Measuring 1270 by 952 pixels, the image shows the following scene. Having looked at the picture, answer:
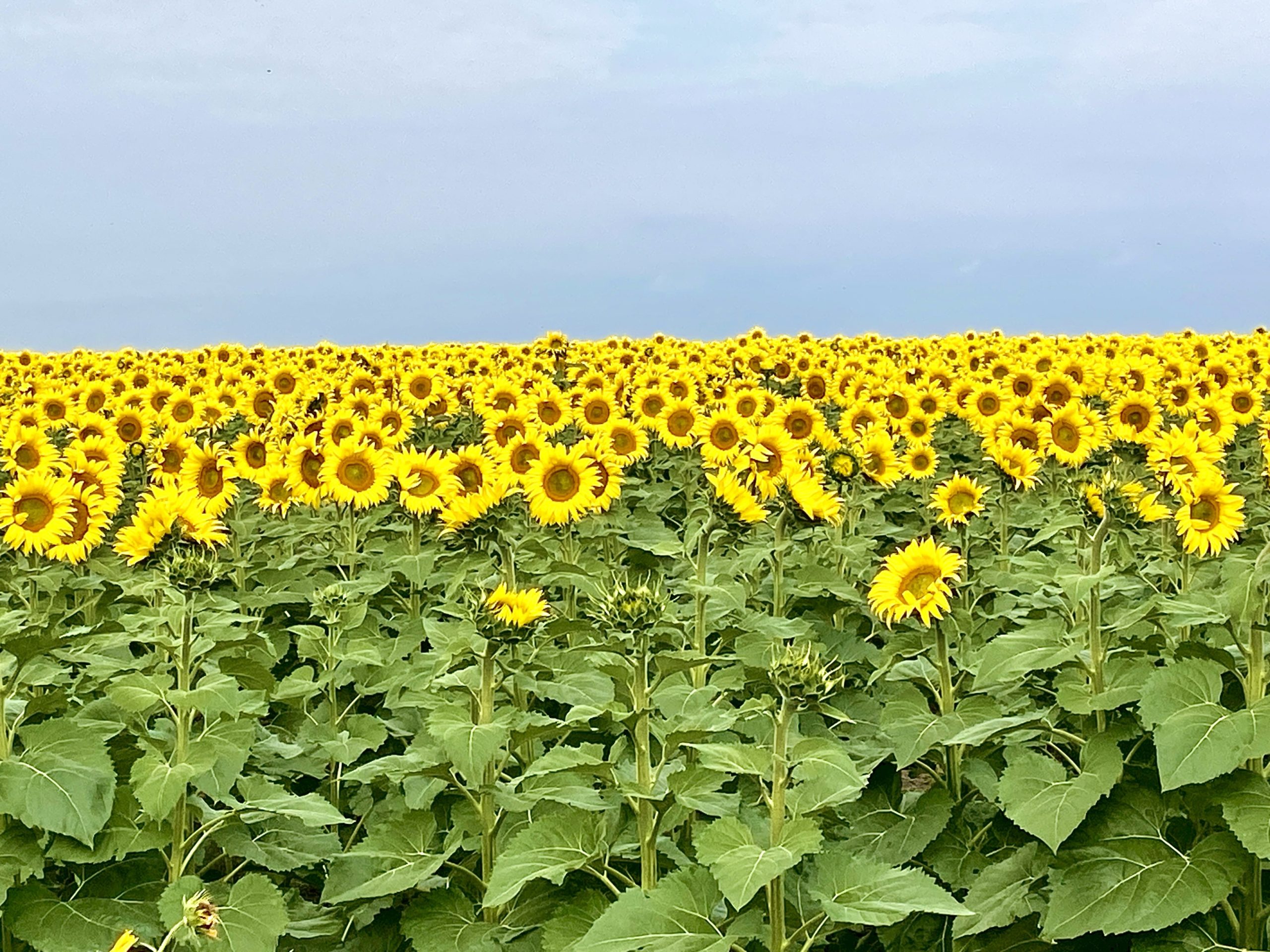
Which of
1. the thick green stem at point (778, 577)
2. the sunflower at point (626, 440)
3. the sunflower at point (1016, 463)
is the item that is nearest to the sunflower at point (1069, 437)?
the sunflower at point (1016, 463)

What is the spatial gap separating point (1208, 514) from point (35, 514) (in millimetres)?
5771

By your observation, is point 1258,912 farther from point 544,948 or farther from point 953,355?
point 953,355

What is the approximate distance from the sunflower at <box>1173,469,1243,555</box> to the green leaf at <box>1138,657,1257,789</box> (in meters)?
1.29

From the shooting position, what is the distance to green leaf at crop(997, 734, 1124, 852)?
3.87 metres

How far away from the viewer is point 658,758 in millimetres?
4762

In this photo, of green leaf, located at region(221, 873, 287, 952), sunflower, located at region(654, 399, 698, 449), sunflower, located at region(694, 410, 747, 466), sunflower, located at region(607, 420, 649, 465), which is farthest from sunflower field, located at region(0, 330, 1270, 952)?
sunflower, located at region(654, 399, 698, 449)

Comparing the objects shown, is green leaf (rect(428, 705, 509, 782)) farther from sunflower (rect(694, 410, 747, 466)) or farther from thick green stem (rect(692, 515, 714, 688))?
sunflower (rect(694, 410, 747, 466))

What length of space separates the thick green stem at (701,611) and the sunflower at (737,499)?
0.41 feet

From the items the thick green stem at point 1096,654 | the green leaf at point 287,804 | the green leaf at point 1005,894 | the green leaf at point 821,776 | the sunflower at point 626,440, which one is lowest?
the green leaf at point 1005,894

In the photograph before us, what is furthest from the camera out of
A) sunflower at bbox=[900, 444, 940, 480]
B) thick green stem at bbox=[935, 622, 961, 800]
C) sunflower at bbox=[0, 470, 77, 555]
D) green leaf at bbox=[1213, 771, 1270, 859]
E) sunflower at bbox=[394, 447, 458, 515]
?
sunflower at bbox=[900, 444, 940, 480]

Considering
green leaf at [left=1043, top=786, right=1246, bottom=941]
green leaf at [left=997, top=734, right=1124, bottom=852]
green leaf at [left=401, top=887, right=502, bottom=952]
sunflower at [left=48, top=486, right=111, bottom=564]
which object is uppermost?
sunflower at [left=48, top=486, right=111, bottom=564]

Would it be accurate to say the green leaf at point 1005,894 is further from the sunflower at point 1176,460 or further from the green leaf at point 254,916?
the green leaf at point 254,916

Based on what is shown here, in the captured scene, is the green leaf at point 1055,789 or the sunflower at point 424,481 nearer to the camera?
the green leaf at point 1055,789

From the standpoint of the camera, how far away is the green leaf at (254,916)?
3816 mm
